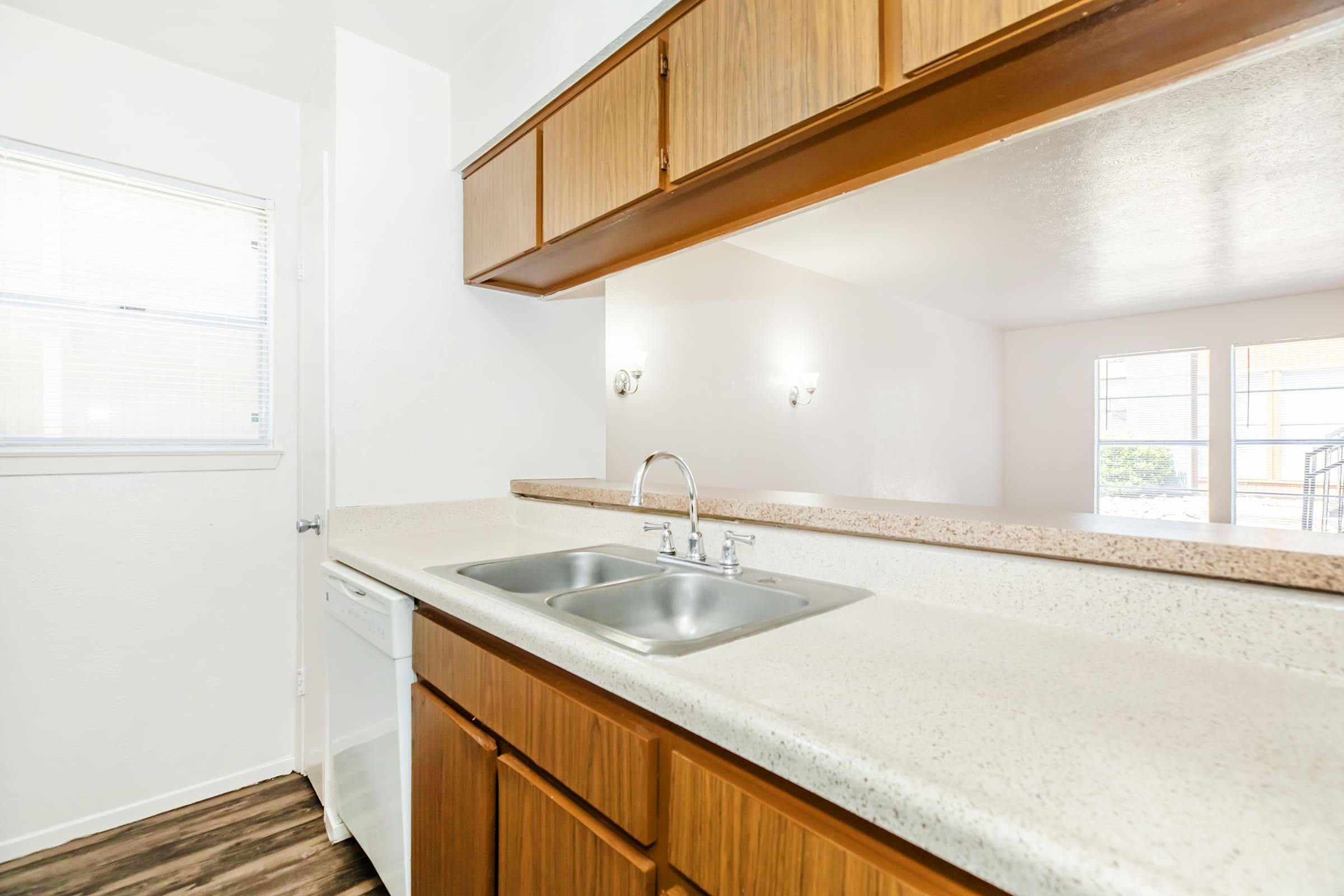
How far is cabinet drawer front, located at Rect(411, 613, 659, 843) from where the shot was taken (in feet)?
2.49

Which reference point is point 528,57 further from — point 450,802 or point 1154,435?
point 1154,435

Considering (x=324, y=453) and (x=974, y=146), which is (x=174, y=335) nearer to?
(x=324, y=453)

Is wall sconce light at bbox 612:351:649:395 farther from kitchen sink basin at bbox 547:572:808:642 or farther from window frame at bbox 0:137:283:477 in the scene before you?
kitchen sink basin at bbox 547:572:808:642

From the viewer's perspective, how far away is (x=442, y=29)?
1832 mm

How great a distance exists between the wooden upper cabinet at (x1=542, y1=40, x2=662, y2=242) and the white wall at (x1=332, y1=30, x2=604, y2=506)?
581mm

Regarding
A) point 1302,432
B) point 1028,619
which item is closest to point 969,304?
point 1302,432

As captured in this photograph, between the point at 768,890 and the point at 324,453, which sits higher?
the point at 324,453

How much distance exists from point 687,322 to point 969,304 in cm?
350

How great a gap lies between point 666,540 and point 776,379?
272 centimetres

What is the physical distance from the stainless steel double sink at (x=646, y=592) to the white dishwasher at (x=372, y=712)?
0.20 meters

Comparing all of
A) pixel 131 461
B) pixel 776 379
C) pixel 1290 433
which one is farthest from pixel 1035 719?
pixel 1290 433

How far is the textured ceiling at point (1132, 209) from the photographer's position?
2.19 metres

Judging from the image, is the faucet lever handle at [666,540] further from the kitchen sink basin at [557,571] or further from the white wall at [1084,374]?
the white wall at [1084,374]

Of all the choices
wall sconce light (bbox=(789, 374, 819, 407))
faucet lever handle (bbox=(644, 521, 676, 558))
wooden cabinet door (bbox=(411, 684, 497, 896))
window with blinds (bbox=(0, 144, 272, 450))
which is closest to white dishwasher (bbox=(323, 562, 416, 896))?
wooden cabinet door (bbox=(411, 684, 497, 896))
